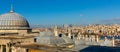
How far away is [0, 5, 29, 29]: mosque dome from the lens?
27.2 meters

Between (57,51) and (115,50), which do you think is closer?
(115,50)

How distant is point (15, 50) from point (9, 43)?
2251 millimetres

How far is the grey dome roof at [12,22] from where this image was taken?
89.2 ft

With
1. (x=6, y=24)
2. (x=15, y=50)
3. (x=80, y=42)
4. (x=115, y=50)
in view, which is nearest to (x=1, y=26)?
(x=6, y=24)

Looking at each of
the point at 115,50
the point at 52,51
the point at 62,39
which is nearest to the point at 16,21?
the point at 62,39

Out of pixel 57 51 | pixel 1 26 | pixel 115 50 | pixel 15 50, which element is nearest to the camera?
pixel 115 50

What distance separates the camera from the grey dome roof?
27188 millimetres

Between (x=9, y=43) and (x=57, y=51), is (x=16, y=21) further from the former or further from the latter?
(x=57, y=51)

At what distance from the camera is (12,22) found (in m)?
27.4

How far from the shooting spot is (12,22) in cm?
2744

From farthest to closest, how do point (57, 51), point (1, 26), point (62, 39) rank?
point (1, 26), point (62, 39), point (57, 51)

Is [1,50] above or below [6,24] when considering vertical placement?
below

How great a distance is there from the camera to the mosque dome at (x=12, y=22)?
27.2m

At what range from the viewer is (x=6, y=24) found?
89.3ft
